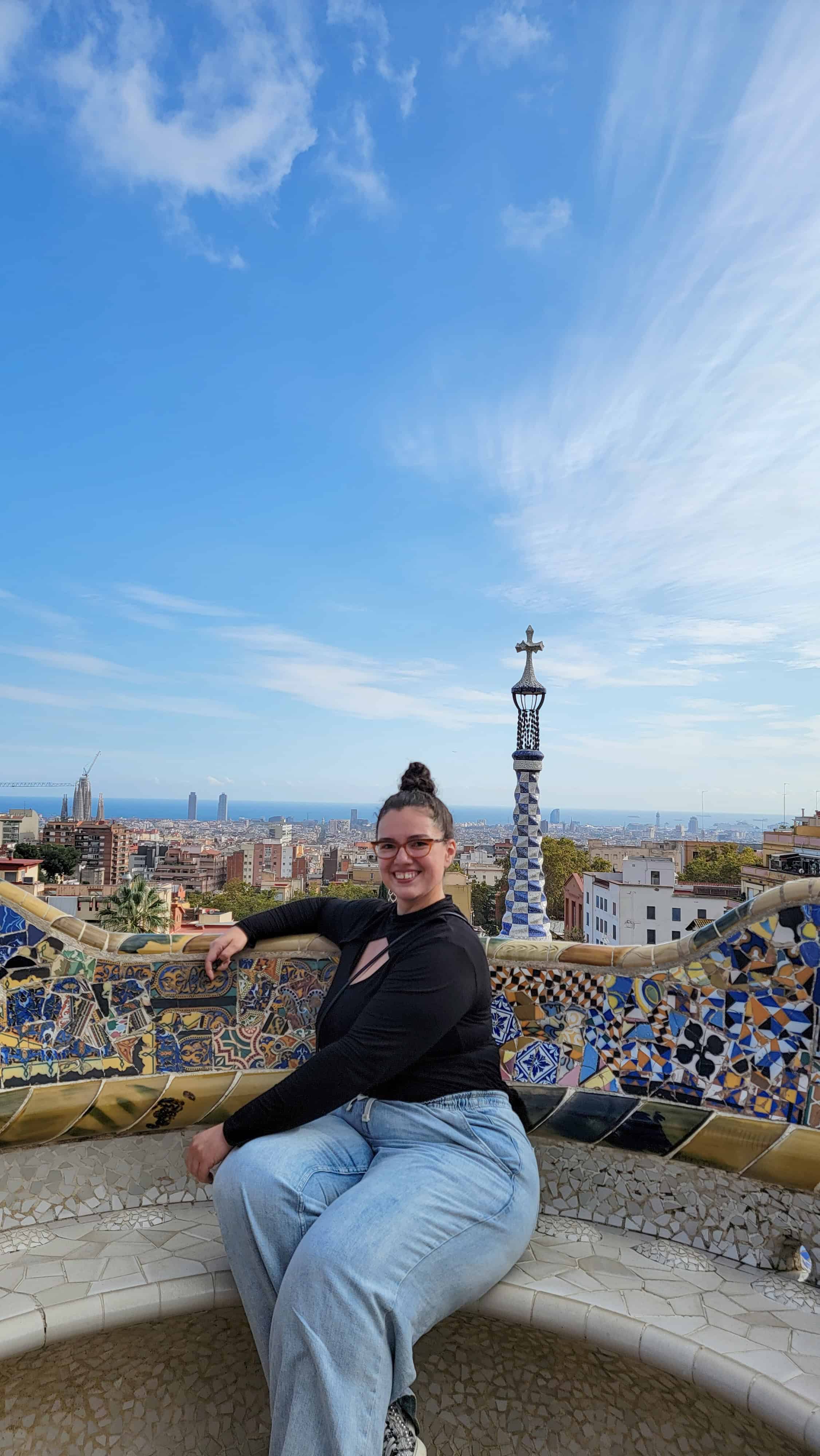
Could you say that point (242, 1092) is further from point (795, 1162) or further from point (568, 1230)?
point (795, 1162)

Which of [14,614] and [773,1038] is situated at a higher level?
[14,614]

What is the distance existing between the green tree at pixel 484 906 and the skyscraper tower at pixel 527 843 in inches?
960

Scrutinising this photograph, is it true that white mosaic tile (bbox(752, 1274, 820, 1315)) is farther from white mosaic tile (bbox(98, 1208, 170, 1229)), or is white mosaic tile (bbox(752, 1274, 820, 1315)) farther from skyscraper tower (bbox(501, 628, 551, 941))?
skyscraper tower (bbox(501, 628, 551, 941))

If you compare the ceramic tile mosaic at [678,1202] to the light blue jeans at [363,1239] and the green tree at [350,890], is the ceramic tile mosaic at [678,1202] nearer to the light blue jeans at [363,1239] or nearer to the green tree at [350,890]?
the light blue jeans at [363,1239]

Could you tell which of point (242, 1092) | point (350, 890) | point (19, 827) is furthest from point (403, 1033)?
point (19, 827)

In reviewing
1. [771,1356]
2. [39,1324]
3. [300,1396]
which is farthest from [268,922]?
[771,1356]

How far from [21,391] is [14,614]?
46.8m

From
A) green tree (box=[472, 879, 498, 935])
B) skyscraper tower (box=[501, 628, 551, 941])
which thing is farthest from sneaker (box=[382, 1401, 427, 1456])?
green tree (box=[472, 879, 498, 935])

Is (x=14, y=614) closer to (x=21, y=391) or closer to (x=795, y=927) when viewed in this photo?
(x=21, y=391)

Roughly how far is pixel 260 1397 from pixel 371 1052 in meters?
0.84

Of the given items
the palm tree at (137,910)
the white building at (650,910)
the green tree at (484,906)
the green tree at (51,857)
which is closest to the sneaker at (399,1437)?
the palm tree at (137,910)

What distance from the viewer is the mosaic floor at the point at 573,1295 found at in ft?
5.09

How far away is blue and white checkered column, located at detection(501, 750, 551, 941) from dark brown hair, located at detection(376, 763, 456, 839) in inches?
269

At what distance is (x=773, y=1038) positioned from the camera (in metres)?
1.99
